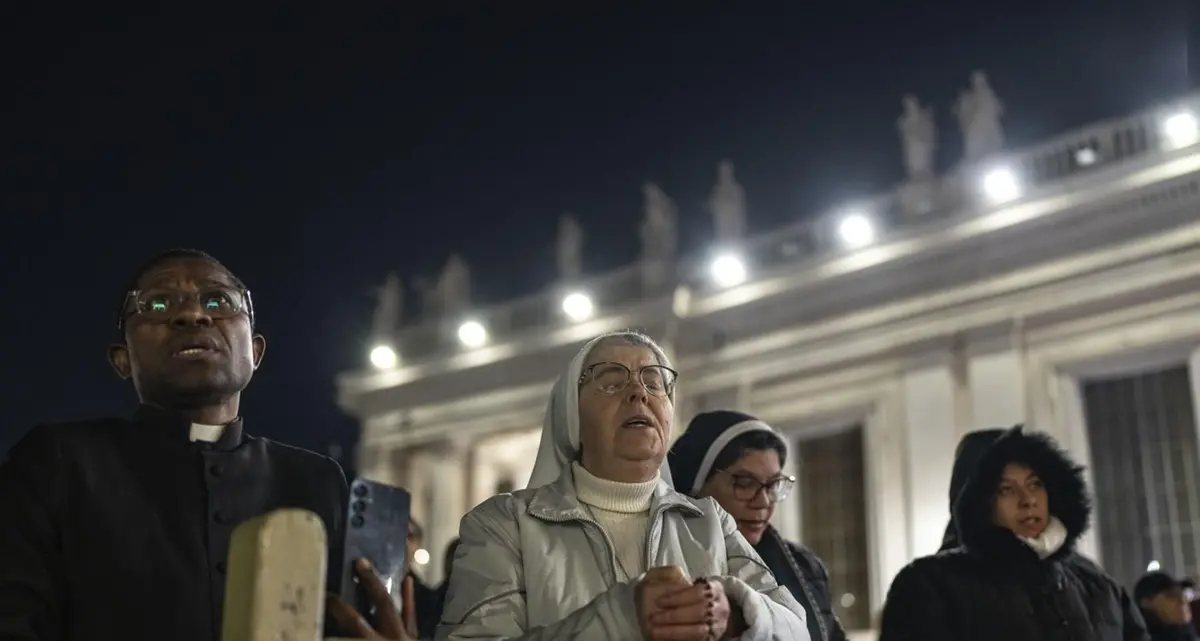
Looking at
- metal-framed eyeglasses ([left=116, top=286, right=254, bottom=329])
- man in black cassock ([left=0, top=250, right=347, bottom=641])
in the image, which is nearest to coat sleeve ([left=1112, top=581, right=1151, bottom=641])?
man in black cassock ([left=0, top=250, right=347, bottom=641])

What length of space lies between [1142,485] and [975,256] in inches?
132

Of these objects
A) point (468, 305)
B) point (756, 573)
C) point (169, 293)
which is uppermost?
point (468, 305)

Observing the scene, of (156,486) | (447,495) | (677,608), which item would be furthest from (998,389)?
(156,486)

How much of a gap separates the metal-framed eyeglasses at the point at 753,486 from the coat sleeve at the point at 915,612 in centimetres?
48

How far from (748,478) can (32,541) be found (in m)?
2.24

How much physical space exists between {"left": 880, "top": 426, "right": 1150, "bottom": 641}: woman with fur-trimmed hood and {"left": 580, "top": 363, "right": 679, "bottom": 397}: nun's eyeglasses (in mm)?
1603

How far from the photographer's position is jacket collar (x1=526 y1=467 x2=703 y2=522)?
237cm

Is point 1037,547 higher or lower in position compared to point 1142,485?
lower

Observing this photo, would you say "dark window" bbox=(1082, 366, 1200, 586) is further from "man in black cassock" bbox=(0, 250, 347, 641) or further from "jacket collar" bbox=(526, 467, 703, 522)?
"man in black cassock" bbox=(0, 250, 347, 641)

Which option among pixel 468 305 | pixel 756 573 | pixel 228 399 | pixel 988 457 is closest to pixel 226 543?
pixel 228 399

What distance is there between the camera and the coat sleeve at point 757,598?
209cm

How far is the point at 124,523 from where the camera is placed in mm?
2209

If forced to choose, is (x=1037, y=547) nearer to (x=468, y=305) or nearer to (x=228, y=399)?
(x=228, y=399)

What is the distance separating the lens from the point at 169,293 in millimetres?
2412
